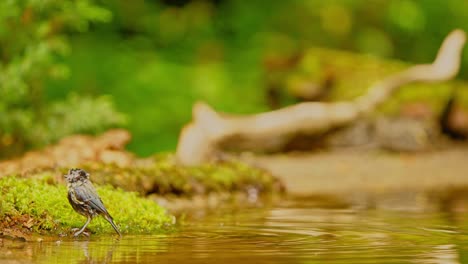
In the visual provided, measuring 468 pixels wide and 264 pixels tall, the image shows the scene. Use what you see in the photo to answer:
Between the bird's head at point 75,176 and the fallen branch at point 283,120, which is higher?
the fallen branch at point 283,120

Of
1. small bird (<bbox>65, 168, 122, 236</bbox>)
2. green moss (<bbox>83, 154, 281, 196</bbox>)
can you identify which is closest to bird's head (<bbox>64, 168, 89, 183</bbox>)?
small bird (<bbox>65, 168, 122, 236</bbox>)

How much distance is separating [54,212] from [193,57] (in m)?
9.66

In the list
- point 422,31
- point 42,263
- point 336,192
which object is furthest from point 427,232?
point 422,31

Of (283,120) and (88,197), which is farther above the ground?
(283,120)

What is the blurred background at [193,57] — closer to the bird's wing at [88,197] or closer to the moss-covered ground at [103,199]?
the moss-covered ground at [103,199]

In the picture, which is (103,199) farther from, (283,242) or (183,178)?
(183,178)

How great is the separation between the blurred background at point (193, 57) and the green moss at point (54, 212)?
4.41 m

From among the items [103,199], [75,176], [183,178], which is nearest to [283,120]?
[183,178]

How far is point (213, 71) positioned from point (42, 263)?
10380 millimetres

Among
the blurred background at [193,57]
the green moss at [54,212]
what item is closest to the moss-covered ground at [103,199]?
the green moss at [54,212]

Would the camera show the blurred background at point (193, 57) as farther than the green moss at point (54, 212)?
Yes

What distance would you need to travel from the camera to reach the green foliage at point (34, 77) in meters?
11.1

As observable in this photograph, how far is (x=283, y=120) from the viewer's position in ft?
44.3

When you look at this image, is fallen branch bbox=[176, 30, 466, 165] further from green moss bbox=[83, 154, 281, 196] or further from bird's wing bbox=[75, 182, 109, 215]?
bird's wing bbox=[75, 182, 109, 215]
